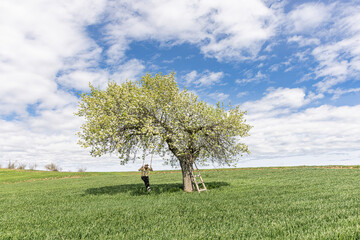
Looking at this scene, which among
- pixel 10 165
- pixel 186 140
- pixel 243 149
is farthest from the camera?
pixel 10 165

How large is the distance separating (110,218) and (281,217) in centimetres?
756

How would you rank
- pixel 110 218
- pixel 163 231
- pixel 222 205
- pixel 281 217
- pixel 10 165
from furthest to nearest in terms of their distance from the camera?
pixel 10 165 < pixel 222 205 < pixel 110 218 < pixel 281 217 < pixel 163 231

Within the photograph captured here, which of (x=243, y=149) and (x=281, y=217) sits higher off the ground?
(x=243, y=149)

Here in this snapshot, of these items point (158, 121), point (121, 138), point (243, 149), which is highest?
point (158, 121)

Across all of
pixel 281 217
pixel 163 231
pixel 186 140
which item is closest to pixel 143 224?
pixel 163 231

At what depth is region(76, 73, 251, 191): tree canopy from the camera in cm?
1869

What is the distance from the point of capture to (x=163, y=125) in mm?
19531

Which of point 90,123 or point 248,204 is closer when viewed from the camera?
point 248,204

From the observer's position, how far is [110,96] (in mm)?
19984

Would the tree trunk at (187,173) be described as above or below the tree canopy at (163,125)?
below

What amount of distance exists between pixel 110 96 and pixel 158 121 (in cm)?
474

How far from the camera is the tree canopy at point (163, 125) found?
61.3ft

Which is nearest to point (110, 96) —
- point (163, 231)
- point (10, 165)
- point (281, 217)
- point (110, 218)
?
point (110, 218)

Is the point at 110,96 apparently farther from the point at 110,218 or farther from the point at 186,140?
the point at 110,218
